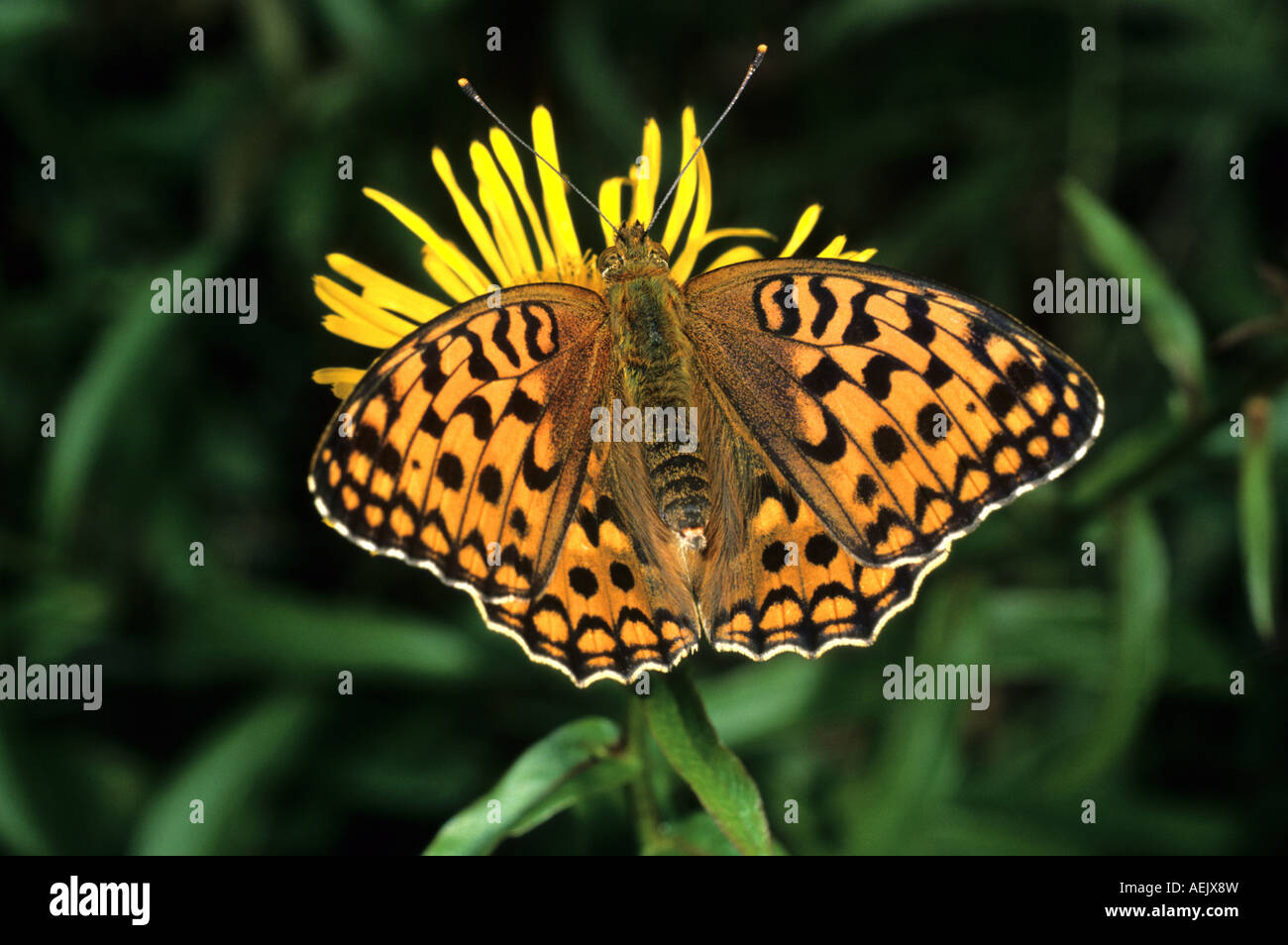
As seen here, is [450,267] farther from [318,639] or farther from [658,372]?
[318,639]

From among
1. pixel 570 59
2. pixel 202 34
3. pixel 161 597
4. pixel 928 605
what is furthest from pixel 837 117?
pixel 161 597

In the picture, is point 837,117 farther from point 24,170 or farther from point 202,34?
point 24,170

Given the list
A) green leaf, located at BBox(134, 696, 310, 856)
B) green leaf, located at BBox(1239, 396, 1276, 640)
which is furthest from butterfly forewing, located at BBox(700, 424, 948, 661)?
green leaf, located at BBox(134, 696, 310, 856)

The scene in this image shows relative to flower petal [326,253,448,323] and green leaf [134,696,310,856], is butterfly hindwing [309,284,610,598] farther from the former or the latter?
green leaf [134,696,310,856]

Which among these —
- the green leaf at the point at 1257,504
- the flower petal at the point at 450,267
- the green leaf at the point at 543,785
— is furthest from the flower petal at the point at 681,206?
the green leaf at the point at 1257,504

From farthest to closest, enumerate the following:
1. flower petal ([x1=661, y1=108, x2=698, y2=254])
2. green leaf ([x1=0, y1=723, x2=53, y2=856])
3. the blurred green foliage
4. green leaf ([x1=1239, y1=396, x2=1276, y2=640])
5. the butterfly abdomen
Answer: the blurred green foliage, green leaf ([x1=0, y1=723, x2=53, y2=856]), green leaf ([x1=1239, y1=396, x2=1276, y2=640]), flower petal ([x1=661, y1=108, x2=698, y2=254]), the butterfly abdomen

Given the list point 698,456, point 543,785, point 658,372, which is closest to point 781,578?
point 698,456
